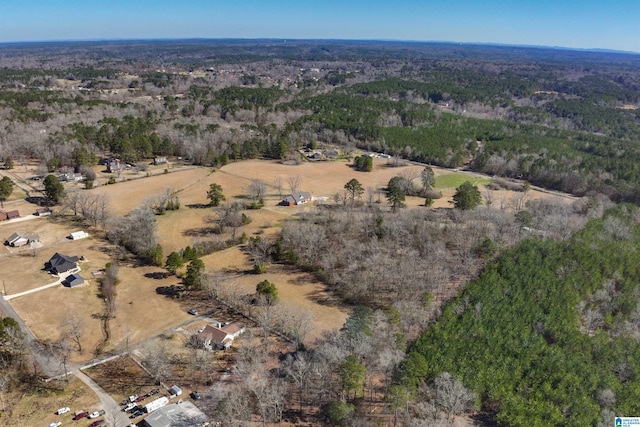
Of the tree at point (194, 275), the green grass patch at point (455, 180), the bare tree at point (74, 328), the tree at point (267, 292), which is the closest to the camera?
the bare tree at point (74, 328)

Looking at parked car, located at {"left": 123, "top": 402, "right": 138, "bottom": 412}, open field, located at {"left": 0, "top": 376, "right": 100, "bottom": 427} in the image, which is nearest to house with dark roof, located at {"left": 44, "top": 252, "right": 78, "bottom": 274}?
open field, located at {"left": 0, "top": 376, "right": 100, "bottom": 427}

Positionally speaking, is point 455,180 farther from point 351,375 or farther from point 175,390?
point 175,390

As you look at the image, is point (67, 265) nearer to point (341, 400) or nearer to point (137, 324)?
point (137, 324)

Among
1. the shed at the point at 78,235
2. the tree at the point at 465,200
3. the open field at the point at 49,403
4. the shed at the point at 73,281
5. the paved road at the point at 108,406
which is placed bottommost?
the open field at the point at 49,403

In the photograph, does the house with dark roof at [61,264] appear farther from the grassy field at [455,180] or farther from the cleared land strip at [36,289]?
the grassy field at [455,180]

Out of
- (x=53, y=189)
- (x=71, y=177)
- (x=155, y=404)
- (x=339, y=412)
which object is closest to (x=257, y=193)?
(x=53, y=189)

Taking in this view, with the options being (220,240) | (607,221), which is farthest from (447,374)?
(607,221)

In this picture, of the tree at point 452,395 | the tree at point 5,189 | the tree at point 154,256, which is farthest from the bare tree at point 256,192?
the tree at point 452,395

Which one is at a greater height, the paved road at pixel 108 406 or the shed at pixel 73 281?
the shed at pixel 73 281
